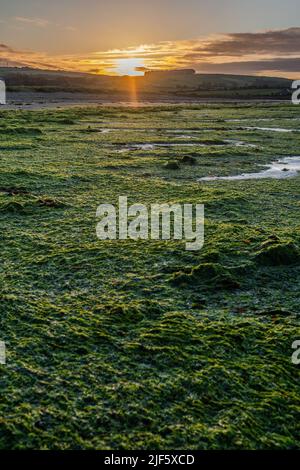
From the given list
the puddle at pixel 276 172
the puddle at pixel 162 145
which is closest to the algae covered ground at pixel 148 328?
the puddle at pixel 276 172

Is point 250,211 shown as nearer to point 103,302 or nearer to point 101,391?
point 103,302

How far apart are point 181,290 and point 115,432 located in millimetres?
2783

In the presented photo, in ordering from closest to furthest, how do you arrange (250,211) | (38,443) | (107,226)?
(38,443) < (107,226) < (250,211)

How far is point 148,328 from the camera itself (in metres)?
5.22

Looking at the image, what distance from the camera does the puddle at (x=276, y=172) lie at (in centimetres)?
1462

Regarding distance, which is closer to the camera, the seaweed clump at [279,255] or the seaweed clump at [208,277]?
the seaweed clump at [208,277]

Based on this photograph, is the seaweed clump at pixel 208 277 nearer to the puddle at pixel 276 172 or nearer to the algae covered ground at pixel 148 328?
the algae covered ground at pixel 148 328

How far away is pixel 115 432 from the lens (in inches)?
145

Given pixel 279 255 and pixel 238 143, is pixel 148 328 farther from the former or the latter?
pixel 238 143

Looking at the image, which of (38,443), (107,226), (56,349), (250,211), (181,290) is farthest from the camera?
(250,211)

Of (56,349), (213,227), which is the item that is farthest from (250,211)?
(56,349)

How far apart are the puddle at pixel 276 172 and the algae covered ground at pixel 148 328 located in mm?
3398

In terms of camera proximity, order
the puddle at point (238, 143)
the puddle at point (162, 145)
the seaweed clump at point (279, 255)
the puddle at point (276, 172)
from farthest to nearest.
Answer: the puddle at point (238, 143) → the puddle at point (162, 145) → the puddle at point (276, 172) → the seaweed clump at point (279, 255)

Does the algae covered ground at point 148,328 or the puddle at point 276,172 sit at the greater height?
the puddle at point 276,172
